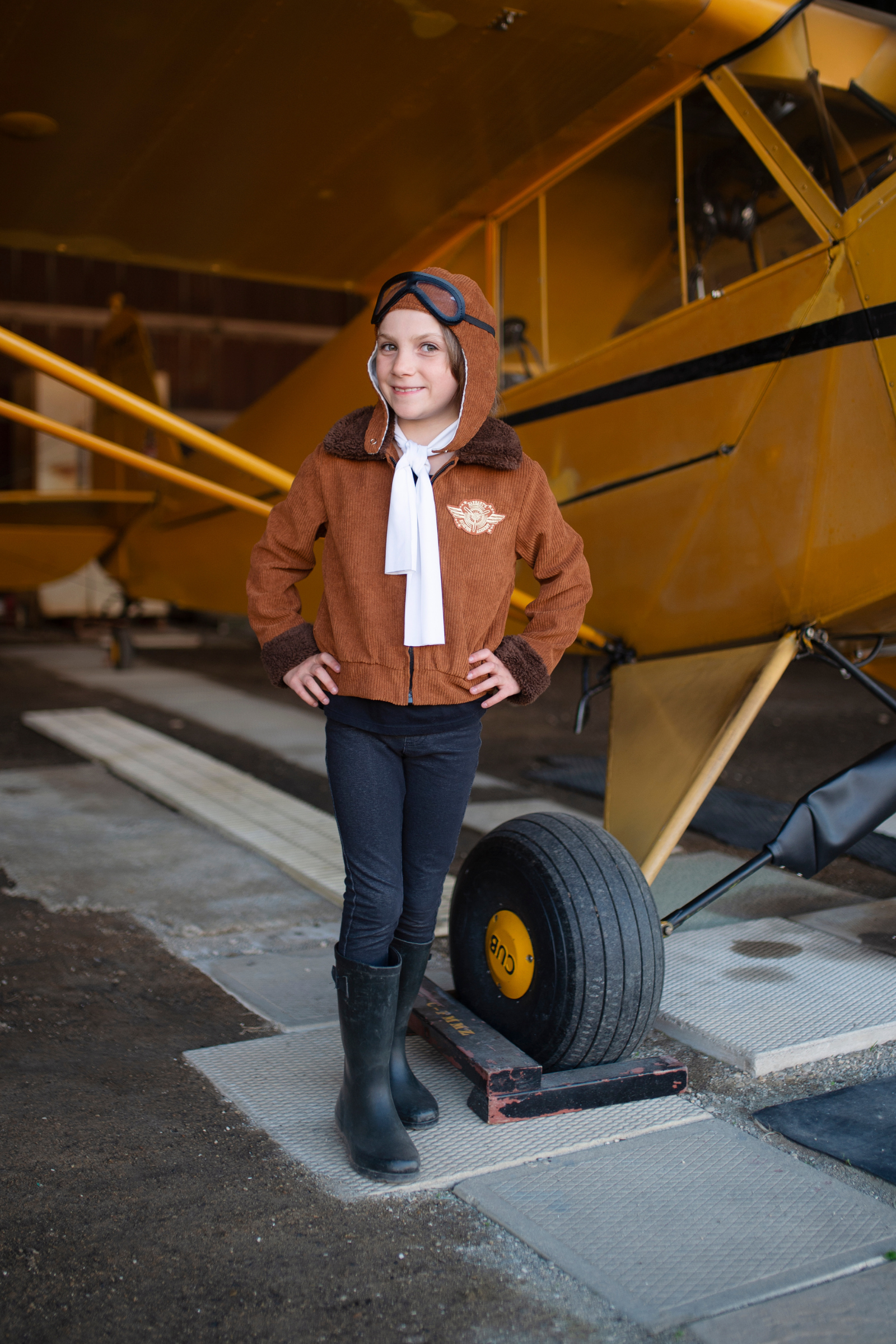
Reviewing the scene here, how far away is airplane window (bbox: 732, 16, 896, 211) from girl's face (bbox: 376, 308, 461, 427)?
5.21ft

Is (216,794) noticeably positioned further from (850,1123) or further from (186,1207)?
(850,1123)

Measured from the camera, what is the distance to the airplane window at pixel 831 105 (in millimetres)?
3027

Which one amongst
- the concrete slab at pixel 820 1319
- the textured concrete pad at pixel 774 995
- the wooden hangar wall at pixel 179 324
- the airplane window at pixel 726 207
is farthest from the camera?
the wooden hangar wall at pixel 179 324

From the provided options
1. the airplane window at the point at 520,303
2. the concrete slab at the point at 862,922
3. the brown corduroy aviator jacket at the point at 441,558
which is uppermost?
the airplane window at the point at 520,303

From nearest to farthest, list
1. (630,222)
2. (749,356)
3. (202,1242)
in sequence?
1. (202,1242)
2. (749,356)
3. (630,222)

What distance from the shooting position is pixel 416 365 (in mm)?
1846

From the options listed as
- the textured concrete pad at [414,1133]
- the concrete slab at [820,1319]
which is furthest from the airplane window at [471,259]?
the concrete slab at [820,1319]

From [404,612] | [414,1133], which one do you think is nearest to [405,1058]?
[414,1133]

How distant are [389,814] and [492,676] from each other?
0.97 feet

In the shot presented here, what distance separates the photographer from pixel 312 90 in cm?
330

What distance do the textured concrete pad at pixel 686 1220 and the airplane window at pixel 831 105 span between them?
233 cm

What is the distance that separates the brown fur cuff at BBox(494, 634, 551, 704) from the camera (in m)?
1.92

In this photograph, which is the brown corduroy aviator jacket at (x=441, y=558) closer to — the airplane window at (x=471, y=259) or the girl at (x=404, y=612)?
the girl at (x=404, y=612)

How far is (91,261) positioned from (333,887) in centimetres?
1656
